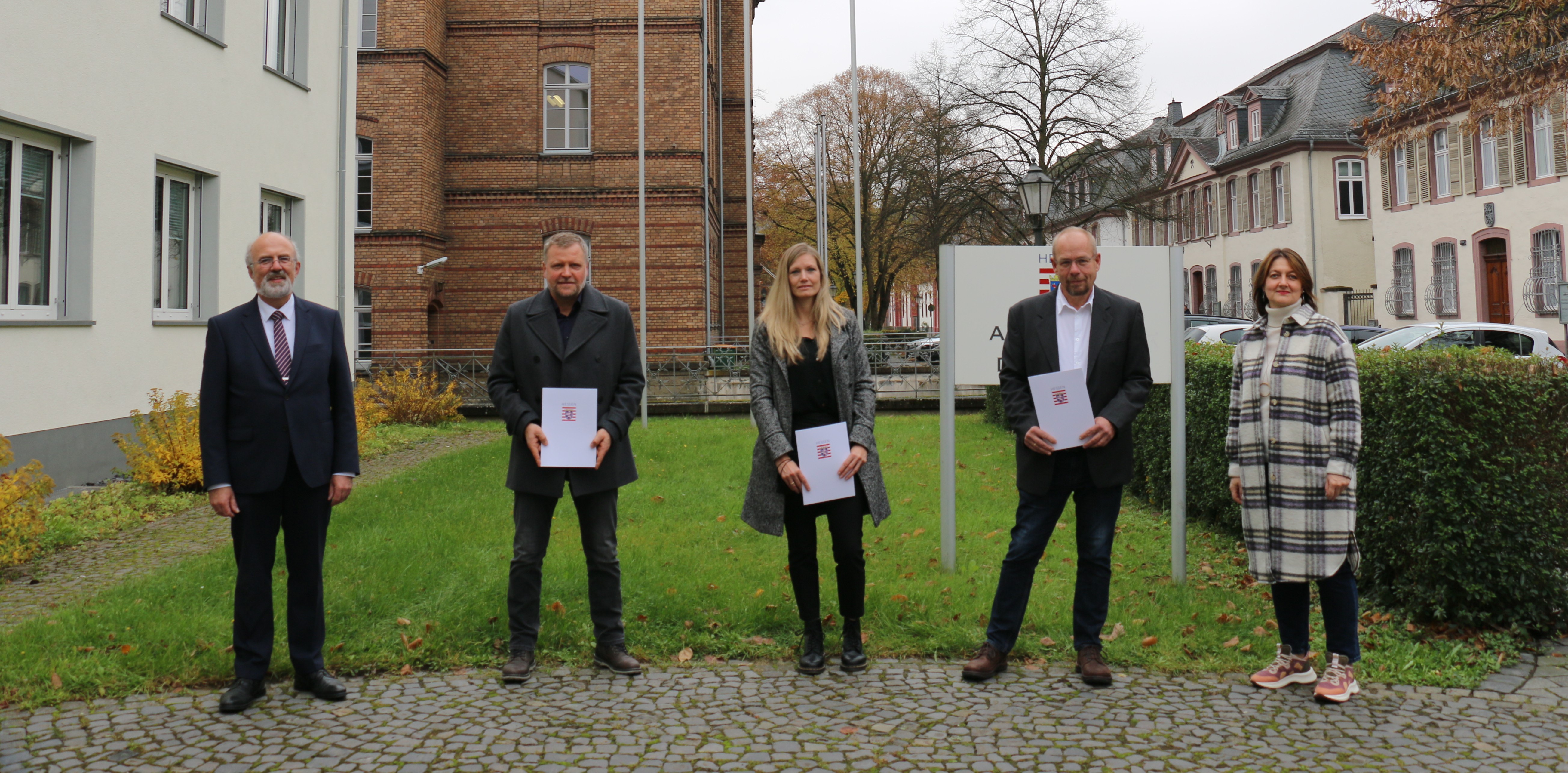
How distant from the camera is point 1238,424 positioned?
4.75 metres

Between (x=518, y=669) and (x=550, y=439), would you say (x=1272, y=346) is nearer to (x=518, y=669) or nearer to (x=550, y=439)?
(x=550, y=439)

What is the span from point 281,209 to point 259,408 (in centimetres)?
1136

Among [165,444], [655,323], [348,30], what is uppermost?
[348,30]

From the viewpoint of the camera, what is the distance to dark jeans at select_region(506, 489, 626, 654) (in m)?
4.83

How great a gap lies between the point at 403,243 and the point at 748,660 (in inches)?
844

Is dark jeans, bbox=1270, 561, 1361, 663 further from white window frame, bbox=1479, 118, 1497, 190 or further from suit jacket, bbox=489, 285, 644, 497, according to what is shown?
white window frame, bbox=1479, 118, 1497, 190

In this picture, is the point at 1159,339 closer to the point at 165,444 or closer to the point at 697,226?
the point at 165,444

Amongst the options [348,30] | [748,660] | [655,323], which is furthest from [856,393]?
[655,323]

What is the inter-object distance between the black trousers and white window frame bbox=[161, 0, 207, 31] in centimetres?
915

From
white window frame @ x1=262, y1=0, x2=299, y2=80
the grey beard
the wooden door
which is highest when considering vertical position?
white window frame @ x1=262, y1=0, x2=299, y2=80

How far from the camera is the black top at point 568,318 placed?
4.94m

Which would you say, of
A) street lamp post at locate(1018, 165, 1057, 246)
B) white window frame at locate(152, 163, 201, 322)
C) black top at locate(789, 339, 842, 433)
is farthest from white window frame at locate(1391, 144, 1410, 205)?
black top at locate(789, 339, 842, 433)

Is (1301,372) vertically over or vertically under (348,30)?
under

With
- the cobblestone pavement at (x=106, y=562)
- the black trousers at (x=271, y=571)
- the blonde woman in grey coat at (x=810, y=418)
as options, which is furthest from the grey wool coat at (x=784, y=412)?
the cobblestone pavement at (x=106, y=562)
